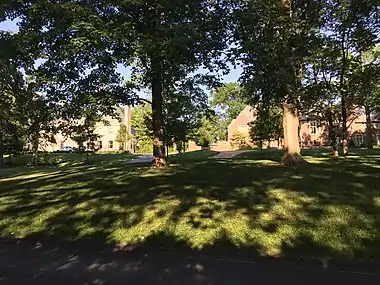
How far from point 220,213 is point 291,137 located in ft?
25.9

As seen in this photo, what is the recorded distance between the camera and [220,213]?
7449mm

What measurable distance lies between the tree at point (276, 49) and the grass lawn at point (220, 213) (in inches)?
133

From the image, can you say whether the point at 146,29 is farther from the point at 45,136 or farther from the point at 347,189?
the point at 45,136

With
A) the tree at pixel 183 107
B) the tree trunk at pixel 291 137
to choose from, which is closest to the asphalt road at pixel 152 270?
the tree trunk at pixel 291 137

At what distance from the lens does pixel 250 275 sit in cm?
480

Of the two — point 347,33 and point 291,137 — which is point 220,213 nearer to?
point 291,137

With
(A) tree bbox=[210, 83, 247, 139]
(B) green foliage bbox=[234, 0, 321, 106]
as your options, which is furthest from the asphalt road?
(A) tree bbox=[210, 83, 247, 139]

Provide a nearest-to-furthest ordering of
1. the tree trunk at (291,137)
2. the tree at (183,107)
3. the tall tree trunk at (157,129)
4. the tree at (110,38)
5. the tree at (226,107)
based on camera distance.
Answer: the tree at (110,38)
the tree trunk at (291,137)
the tall tree trunk at (157,129)
the tree at (183,107)
the tree at (226,107)

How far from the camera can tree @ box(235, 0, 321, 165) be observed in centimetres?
1264

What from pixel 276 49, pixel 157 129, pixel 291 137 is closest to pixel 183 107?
pixel 157 129

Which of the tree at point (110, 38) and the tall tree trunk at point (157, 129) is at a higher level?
the tree at point (110, 38)

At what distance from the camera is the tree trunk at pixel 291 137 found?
47.2 feet

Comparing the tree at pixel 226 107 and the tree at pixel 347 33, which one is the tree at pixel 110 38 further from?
the tree at pixel 226 107

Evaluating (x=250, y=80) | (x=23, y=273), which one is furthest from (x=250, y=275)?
(x=250, y=80)
